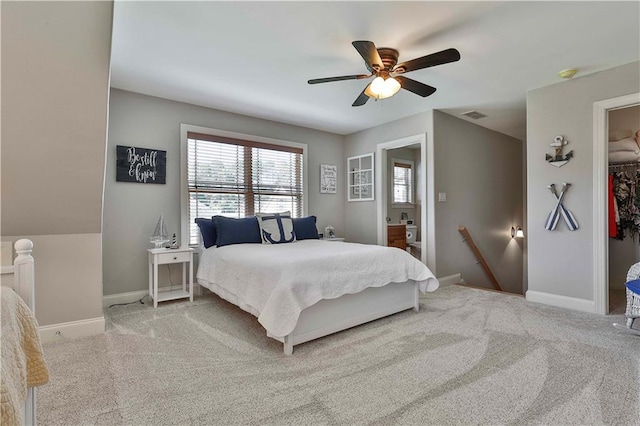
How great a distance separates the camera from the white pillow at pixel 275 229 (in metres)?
3.78

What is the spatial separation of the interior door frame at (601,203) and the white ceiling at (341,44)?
19.6 inches

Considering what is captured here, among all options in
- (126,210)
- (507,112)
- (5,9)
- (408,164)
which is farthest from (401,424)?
(408,164)

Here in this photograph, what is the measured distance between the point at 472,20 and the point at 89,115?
2770 millimetres

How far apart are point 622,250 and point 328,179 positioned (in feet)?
14.1

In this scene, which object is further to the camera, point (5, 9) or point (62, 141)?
point (62, 141)

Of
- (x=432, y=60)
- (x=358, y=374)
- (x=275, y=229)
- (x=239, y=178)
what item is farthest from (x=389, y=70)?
(x=239, y=178)

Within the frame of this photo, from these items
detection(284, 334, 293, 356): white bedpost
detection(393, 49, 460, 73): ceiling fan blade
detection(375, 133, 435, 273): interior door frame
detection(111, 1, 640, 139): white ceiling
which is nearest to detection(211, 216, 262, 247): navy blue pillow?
detection(111, 1, 640, 139): white ceiling

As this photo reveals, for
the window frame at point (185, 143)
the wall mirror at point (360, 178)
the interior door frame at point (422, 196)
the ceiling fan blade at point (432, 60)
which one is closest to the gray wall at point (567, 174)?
the interior door frame at point (422, 196)

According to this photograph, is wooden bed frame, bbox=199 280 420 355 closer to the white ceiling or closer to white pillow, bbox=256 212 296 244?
white pillow, bbox=256 212 296 244

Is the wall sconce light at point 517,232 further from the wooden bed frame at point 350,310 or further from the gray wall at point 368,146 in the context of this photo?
the wooden bed frame at point 350,310

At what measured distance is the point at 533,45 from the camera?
2.56m

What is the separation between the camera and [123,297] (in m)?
Result: 3.47

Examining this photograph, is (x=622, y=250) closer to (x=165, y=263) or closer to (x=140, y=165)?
(x=165, y=263)

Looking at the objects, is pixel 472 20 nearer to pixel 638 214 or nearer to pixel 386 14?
pixel 386 14
